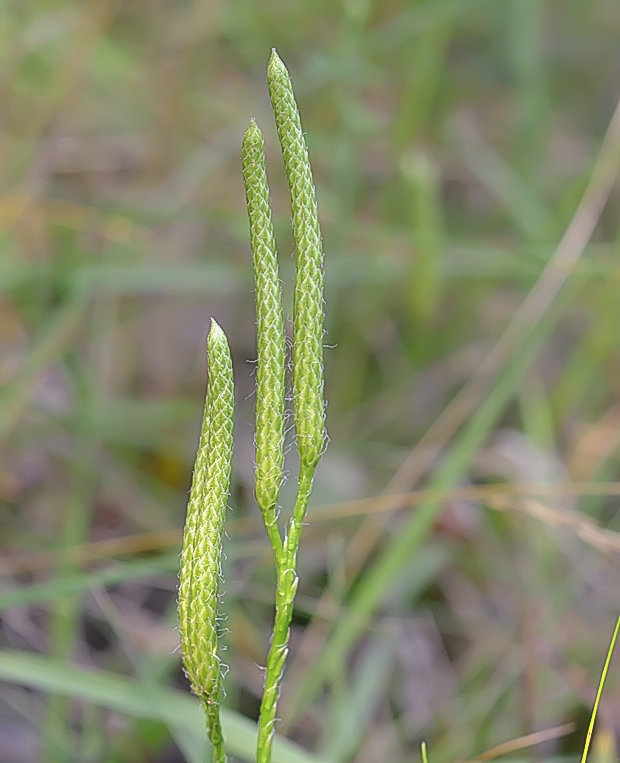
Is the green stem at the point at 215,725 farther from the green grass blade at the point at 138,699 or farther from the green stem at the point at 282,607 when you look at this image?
the green grass blade at the point at 138,699

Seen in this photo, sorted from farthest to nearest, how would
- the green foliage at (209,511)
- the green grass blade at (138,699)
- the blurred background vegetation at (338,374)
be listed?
the blurred background vegetation at (338,374)
the green grass blade at (138,699)
the green foliage at (209,511)

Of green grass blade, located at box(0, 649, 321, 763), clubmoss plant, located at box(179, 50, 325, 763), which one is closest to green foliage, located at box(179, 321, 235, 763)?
clubmoss plant, located at box(179, 50, 325, 763)

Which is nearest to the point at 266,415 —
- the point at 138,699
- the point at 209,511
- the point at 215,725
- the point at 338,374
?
the point at 209,511

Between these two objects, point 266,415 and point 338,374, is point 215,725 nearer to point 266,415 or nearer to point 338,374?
point 266,415

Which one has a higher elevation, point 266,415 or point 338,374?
point 338,374

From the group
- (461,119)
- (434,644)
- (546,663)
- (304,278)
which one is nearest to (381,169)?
(461,119)

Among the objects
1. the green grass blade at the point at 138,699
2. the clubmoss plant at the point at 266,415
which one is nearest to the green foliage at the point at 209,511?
the clubmoss plant at the point at 266,415

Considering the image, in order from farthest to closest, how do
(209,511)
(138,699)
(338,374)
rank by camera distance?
(338,374), (138,699), (209,511)
